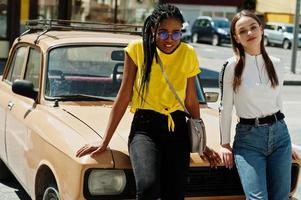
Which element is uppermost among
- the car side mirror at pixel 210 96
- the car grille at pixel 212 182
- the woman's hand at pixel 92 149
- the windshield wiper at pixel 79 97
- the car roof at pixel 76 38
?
the car roof at pixel 76 38

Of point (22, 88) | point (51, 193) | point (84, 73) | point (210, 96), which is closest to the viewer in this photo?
point (51, 193)

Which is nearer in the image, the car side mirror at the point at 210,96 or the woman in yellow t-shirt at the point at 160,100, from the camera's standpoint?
the woman in yellow t-shirt at the point at 160,100

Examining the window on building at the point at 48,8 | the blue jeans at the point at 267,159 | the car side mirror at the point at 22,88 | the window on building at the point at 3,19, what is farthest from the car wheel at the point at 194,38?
the blue jeans at the point at 267,159

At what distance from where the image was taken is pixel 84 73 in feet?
17.7

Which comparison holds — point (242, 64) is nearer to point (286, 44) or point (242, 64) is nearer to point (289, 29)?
point (286, 44)

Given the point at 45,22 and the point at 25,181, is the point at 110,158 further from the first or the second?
the point at 45,22

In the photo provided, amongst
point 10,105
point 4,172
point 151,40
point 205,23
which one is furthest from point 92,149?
point 205,23

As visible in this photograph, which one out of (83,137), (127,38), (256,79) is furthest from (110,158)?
(127,38)

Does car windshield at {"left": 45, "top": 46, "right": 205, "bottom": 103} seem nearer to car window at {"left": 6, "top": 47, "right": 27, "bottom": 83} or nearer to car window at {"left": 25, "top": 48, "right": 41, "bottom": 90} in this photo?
car window at {"left": 25, "top": 48, "right": 41, "bottom": 90}

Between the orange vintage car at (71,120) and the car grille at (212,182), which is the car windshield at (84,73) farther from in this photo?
the car grille at (212,182)

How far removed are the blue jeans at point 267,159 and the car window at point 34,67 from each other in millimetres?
2183

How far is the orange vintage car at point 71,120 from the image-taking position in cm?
392

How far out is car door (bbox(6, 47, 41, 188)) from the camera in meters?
4.98

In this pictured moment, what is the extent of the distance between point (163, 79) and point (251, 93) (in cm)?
55
